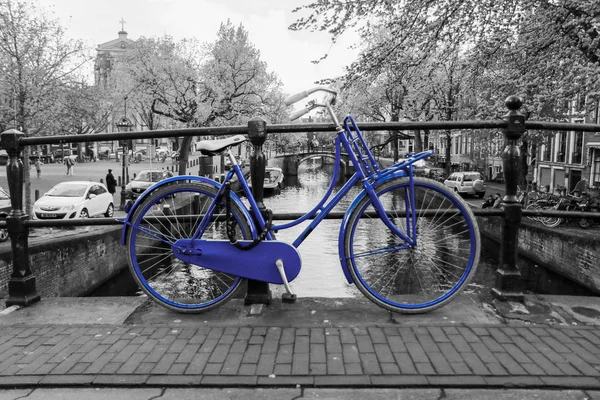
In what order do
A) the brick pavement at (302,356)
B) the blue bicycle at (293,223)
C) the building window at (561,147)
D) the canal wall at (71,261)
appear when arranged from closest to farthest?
the brick pavement at (302,356) < the blue bicycle at (293,223) < the canal wall at (71,261) < the building window at (561,147)

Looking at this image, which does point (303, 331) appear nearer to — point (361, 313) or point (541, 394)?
point (361, 313)

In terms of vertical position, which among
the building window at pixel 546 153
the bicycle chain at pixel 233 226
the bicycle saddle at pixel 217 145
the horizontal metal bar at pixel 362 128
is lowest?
the bicycle chain at pixel 233 226

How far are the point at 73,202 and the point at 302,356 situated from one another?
55.8 ft

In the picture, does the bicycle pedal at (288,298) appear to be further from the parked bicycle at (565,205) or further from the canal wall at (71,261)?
the parked bicycle at (565,205)

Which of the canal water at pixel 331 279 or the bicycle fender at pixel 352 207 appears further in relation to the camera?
the canal water at pixel 331 279

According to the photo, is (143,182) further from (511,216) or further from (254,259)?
(511,216)

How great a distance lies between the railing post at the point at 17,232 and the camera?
11.1 ft

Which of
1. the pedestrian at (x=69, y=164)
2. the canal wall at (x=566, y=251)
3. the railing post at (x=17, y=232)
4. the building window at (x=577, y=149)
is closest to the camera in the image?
the railing post at (x=17, y=232)

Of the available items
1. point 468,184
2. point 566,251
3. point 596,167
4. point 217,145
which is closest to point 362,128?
point 217,145

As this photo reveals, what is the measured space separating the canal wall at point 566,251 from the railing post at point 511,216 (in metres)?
12.0

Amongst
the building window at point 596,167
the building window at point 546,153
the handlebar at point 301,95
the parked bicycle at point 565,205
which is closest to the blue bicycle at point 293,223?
the handlebar at point 301,95

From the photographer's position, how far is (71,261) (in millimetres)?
12695

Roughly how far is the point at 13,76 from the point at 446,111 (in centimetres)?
2346

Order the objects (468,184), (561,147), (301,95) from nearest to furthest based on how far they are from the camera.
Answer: (301,95) → (468,184) → (561,147)
